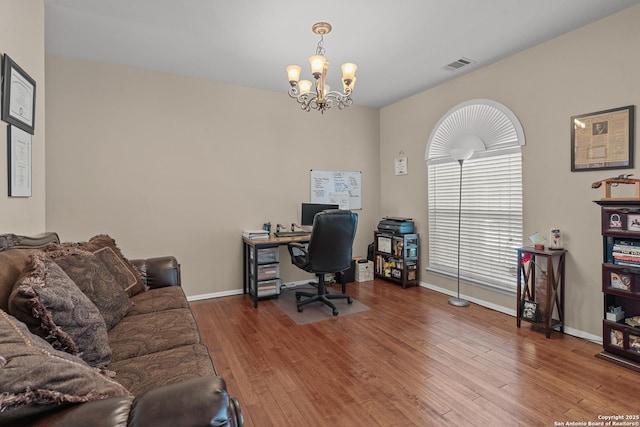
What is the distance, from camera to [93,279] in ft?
5.77

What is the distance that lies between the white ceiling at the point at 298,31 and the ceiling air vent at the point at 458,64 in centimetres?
8

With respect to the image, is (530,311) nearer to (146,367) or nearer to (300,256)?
(300,256)

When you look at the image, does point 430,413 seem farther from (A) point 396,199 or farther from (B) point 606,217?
(A) point 396,199

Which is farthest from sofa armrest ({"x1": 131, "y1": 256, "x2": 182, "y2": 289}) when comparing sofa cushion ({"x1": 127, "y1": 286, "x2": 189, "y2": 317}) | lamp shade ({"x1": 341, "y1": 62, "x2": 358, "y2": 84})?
lamp shade ({"x1": 341, "y1": 62, "x2": 358, "y2": 84})

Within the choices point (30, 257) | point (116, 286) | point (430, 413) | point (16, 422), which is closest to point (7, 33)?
point (30, 257)

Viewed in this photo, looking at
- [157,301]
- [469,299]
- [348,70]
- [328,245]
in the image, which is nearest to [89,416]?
[157,301]

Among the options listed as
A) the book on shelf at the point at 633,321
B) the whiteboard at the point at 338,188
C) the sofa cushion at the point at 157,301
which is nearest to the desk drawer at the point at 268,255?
the whiteboard at the point at 338,188

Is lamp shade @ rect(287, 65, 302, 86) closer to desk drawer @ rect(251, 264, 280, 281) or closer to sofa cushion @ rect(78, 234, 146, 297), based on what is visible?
sofa cushion @ rect(78, 234, 146, 297)

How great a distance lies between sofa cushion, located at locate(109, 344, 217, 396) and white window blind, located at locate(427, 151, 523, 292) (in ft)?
10.3

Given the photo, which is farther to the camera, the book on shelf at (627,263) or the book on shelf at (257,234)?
the book on shelf at (257,234)

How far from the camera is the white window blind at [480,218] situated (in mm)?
3285

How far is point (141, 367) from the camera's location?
1.36 meters

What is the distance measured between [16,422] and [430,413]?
182 centimetres

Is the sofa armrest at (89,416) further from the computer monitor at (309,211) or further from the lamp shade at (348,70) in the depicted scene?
the computer monitor at (309,211)
